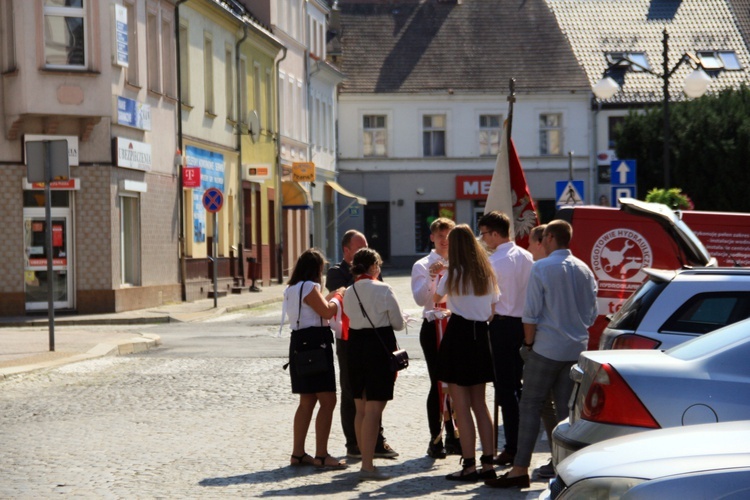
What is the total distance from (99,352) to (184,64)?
1700 centimetres

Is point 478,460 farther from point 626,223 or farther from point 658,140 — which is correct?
point 658,140

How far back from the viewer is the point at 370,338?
33.1 feet

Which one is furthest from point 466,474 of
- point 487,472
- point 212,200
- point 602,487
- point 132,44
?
point 132,44

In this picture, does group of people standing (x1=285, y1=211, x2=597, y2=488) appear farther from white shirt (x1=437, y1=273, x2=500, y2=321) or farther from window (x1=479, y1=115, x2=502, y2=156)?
window (x1=479, y1=115, x2=502, y2=156)

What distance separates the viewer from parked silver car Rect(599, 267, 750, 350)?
351 inches

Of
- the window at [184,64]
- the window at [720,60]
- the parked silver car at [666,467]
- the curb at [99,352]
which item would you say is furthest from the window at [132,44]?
the window at [720,60]

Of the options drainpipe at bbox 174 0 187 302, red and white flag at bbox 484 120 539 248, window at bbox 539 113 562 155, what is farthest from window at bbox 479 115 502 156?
red and white flag at bbox 484 120 539 248

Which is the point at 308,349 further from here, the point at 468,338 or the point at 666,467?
the point at 666,467

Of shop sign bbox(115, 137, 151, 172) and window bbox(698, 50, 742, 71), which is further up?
window bbox(698, 50, 742, 71)

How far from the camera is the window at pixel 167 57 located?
111 feet

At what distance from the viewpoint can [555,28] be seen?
6438 centimetres

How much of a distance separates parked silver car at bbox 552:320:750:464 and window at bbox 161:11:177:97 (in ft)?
90.4

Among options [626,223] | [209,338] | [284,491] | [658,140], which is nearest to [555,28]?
[658,140]

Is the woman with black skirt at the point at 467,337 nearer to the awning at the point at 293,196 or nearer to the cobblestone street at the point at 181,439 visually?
the cobblestone street at the point at 181,439
